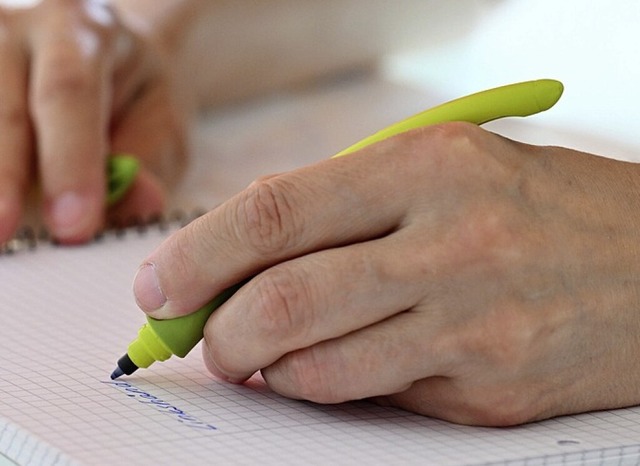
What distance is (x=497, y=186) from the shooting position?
56cm

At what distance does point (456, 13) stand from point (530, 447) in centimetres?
99

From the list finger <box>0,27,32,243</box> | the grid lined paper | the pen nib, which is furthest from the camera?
finger <box>0,27,32,243</box>

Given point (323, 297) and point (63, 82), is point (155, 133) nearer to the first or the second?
point (63, 82)

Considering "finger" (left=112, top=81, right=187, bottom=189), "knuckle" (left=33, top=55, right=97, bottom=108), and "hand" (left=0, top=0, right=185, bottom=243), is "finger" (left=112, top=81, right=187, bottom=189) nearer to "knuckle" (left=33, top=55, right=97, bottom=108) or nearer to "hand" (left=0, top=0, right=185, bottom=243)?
"hand" (left=0, top=0, right=185, bottom=243)

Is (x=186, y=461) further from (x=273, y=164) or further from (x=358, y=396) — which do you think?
(x=273, y=164)

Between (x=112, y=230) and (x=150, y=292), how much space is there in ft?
1.38

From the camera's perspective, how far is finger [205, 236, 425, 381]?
0.53 metres

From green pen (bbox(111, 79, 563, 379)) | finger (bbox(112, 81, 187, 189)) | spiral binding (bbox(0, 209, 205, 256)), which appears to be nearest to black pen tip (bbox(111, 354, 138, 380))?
green pen (bbox(111, 79, 563, 379))

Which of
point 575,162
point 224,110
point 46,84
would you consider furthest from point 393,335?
point 224,110

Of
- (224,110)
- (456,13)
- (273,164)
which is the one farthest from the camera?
(456,13)

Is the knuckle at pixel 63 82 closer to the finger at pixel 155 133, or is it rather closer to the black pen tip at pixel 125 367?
the finger at pixel 155 133

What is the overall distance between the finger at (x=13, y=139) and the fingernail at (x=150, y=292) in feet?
1.21

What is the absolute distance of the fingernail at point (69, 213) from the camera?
36.1 inches

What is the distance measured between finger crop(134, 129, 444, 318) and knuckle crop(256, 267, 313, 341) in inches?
0.7
